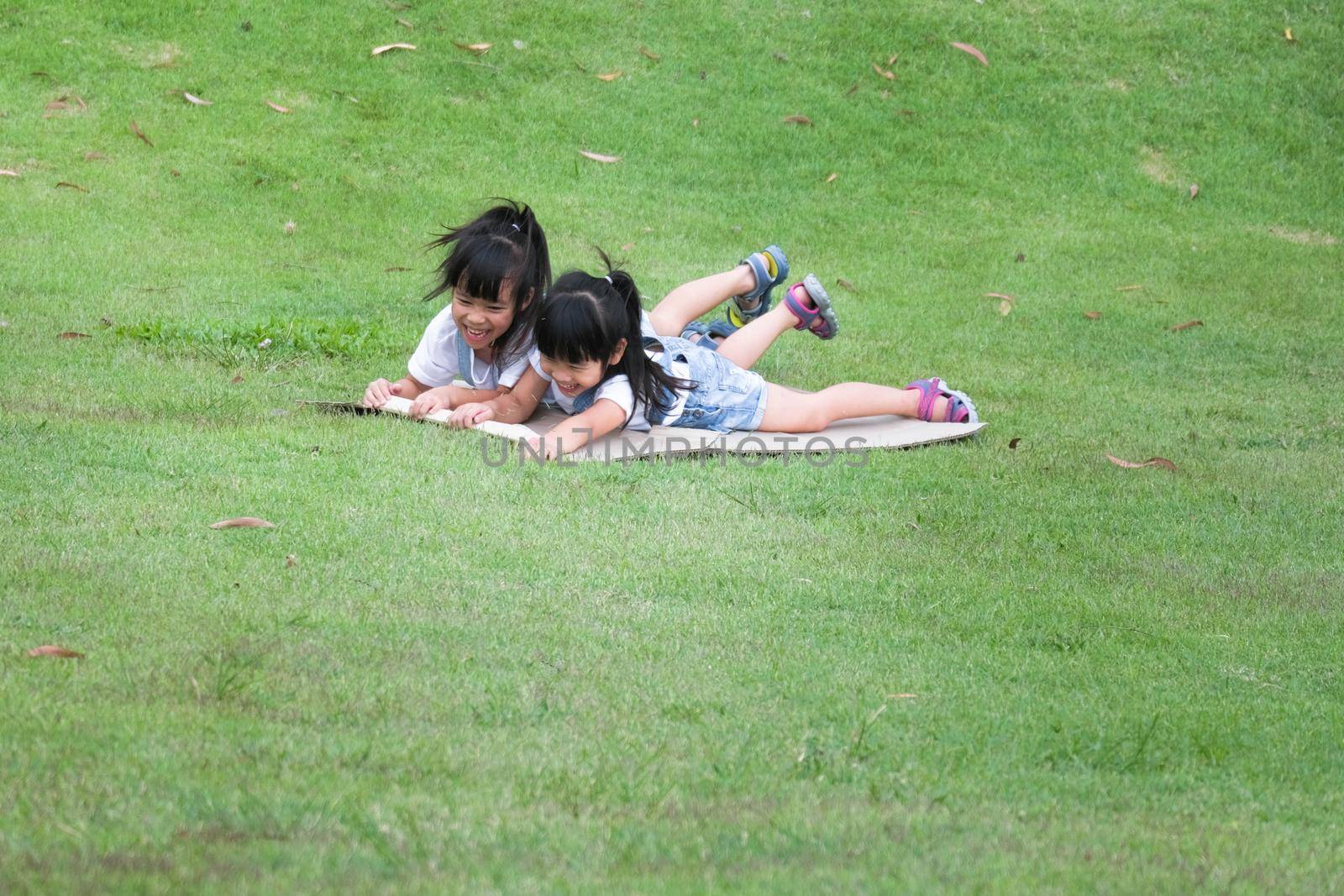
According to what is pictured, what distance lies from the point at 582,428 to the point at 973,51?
7453mm

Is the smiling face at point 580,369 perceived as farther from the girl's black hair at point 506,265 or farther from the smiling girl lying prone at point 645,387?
the girl's black hair at point 506,265

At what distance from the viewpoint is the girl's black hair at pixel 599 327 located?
5.20 m

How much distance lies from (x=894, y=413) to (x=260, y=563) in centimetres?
316

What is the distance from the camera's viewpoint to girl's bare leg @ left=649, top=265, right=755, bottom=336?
6.25m

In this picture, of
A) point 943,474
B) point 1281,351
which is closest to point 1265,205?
point 1281,351

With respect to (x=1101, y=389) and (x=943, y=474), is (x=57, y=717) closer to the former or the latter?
(x=943, y=474)

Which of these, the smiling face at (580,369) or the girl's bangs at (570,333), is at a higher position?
the girl's bangs at (570,333)

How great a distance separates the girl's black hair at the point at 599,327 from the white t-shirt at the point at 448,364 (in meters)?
0.38

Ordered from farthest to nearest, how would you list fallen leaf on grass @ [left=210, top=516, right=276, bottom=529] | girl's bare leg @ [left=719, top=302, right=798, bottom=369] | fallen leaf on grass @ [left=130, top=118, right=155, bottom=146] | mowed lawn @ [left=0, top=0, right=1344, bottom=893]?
fallen leaf on grass @ [left=130, top=118, right=155, bottom=146], girl's bare leg @ [left=719, top=302, right=798, bottom=369], fallen leaf on grass @ [left=210, top=516, right=276, bottom=529], mowed lawn @ [left=0, top=0, right=1344, bottom=893]

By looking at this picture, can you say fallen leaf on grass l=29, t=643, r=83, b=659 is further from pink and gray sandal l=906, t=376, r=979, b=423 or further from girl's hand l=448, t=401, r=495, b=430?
pink and gray sandal l=906, t=376, r=979, b=423

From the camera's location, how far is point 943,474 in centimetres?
520

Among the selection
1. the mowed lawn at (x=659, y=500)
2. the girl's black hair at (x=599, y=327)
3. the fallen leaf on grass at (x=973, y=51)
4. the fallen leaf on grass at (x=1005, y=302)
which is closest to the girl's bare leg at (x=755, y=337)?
the girl's black hair at (x=599, y=327)

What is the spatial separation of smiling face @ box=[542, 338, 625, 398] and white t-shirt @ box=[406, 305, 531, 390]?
0.28 m

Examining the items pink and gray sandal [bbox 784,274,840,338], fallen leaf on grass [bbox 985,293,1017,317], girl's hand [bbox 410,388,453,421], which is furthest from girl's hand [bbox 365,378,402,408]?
fallen leaf on grass [bbox 985,293,1017,317]
